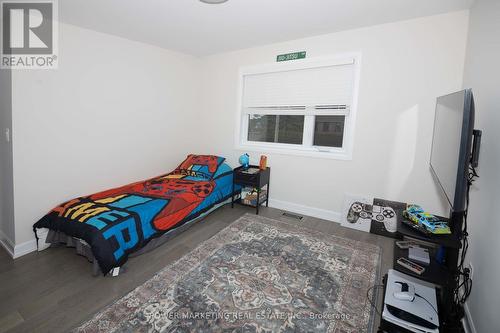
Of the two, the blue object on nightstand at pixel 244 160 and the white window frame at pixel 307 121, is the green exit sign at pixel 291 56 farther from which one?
the blue object on nightstand at pixel 244 160

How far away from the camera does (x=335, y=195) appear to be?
3.19 meters

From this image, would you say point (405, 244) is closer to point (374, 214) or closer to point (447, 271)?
point (447, 271)

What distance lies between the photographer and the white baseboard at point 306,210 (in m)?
3.23

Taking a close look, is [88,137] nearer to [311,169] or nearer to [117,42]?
[117,42]

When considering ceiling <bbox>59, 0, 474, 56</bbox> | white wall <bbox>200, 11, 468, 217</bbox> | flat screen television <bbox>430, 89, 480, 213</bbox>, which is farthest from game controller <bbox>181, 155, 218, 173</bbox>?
flat screen television <bbox>430, 89, 480, 213</bbox>

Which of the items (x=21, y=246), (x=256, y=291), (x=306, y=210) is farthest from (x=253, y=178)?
(x=21, y=246)

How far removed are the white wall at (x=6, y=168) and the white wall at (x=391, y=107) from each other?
2.93 m

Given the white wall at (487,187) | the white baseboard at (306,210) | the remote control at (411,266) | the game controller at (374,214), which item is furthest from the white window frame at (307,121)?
the remote control at (411,266)

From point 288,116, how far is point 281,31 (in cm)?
113

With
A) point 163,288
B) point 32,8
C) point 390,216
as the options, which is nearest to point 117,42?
point 32,8

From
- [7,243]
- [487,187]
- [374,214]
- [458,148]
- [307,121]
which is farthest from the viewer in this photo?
[307,121]

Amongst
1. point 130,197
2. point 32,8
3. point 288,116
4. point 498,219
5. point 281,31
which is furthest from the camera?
point 288,116

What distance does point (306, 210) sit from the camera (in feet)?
11.2

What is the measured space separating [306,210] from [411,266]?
6.05ft
